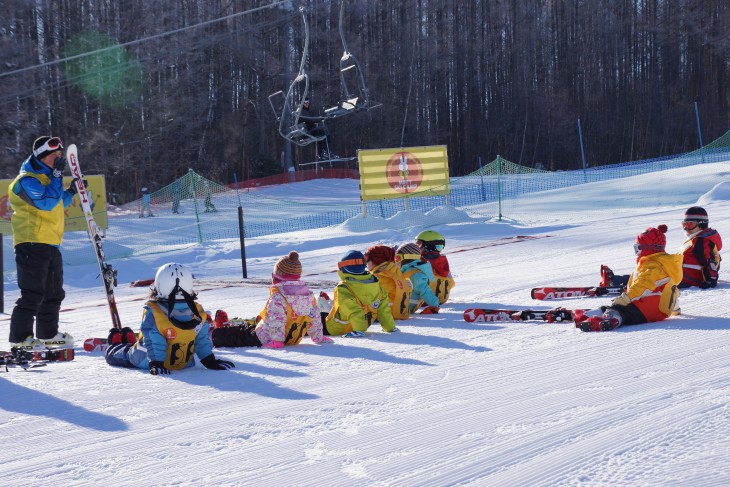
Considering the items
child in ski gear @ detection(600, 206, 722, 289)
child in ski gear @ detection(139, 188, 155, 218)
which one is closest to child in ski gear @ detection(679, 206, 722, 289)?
child in ski gear @ detection(600, 206, 722, 289)

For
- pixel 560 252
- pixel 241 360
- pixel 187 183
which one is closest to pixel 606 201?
pixel 560 252

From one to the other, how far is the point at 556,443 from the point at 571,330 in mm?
3003

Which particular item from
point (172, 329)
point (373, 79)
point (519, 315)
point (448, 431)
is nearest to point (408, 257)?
point (519, 315)

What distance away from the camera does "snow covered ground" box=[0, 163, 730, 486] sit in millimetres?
3500

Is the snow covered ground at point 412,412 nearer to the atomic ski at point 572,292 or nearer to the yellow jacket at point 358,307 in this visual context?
the yellow jacket at point 358,307

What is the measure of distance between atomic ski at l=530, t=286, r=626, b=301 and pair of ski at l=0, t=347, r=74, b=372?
4.77 m

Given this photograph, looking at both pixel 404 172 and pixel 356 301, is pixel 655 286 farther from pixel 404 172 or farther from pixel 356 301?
pixel 404 172

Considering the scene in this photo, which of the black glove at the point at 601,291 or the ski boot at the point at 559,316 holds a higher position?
the ski boot at the point at 559,316

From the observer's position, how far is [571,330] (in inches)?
262

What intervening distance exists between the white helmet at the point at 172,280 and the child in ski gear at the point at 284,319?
1.00 metres

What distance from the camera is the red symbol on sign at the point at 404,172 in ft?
69.2

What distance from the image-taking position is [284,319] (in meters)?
6.59

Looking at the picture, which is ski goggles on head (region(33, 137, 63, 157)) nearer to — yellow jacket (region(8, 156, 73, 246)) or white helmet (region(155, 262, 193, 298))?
yellow jacket (region(8, 156, 73, 246))

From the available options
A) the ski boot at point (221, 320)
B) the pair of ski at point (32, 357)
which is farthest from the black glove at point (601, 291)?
the pair of ski at point (32, 357)
